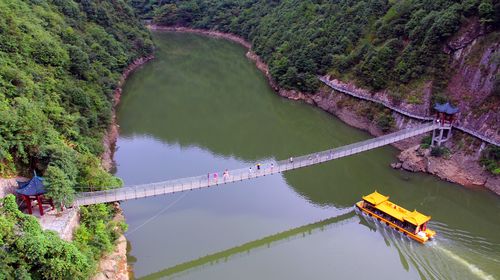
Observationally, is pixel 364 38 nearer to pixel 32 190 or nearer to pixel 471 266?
pixel 471 266

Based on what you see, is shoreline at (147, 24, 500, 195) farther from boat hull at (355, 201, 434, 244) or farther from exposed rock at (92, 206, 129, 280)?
exposed rock at (92, 206, 129, 280)

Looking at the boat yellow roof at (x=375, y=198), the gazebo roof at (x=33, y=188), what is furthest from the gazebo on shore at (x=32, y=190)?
the boat yellow roof at (x=375, y=198)

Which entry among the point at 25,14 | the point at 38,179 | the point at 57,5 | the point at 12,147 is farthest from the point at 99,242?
the point at 57,5

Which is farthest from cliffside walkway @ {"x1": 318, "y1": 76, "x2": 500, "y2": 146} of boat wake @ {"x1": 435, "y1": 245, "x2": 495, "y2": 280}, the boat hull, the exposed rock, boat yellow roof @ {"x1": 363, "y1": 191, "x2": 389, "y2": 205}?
the exposed rock

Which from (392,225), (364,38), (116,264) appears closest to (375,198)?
(392,225)

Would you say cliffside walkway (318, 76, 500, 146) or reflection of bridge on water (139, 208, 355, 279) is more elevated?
cliffside walkway (318, 76, 500, 146)

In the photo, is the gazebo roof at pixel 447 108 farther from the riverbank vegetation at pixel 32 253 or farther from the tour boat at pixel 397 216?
the riverbank vegetation at pixel 32 253
